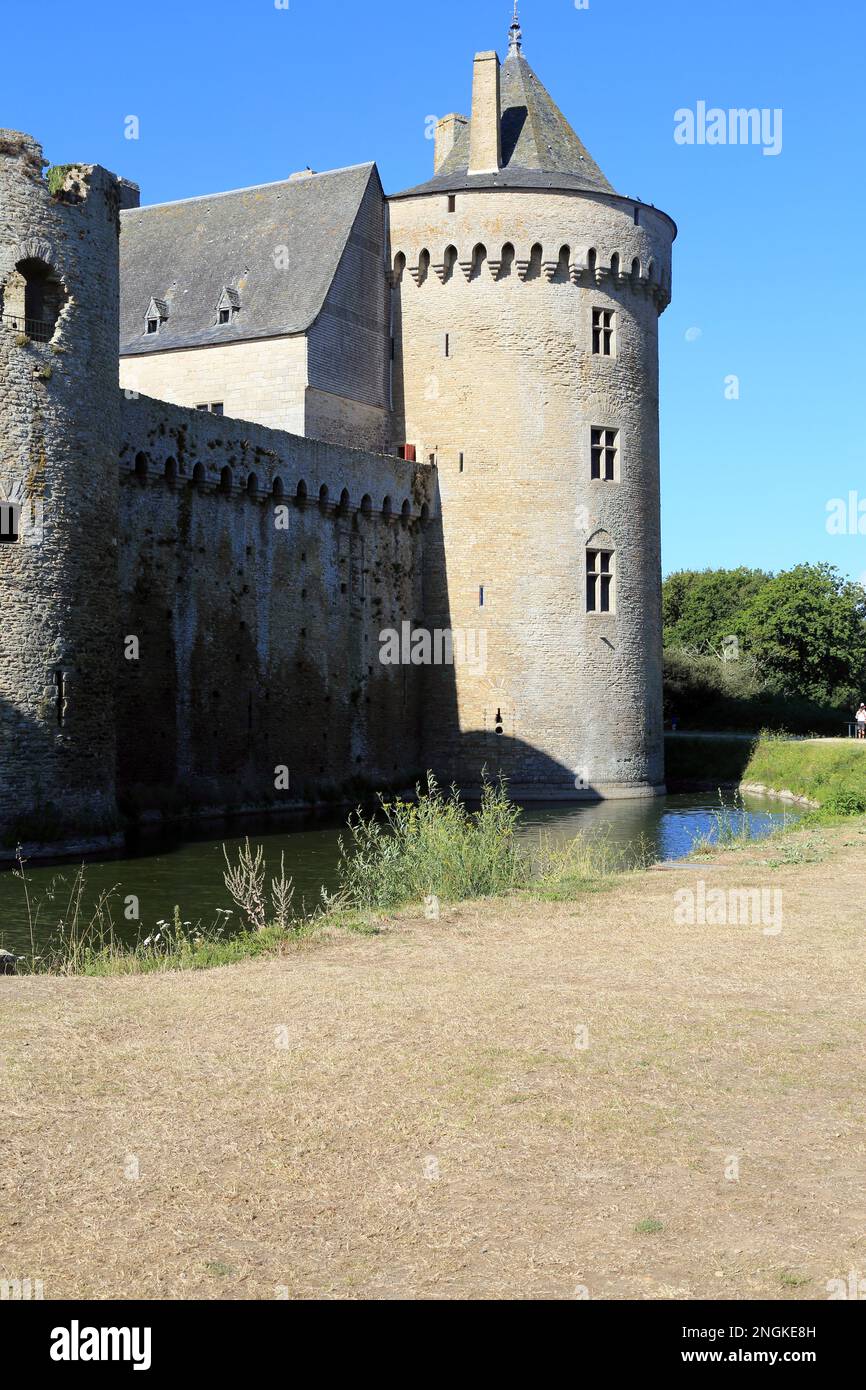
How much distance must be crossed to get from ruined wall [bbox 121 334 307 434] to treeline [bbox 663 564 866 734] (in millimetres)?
16773

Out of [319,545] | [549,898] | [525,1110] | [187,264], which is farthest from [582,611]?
[525,1110]

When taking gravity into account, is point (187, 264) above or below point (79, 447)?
above

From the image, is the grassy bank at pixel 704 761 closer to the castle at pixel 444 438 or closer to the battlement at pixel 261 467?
the castle at pixel 444 438

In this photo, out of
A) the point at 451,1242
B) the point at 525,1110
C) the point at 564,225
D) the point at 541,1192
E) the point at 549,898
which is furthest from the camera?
the point at 564,225

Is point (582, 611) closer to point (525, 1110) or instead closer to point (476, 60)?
point (476, 60)

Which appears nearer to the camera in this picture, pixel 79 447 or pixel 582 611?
pixel 79 447

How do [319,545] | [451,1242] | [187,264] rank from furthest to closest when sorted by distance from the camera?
[187,264] → [319,545] → [451,1242]

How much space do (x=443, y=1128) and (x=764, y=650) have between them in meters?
51.8

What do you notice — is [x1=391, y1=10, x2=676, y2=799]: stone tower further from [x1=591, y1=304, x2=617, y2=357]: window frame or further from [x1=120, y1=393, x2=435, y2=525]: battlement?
[x1=120, y1=393, x2=435, y2=525]: battlement

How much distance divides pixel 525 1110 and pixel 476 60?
30.6 meters

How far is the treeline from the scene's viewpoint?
42844 millimetres

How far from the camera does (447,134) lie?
114 feet

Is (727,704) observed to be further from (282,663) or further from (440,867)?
(440,867)

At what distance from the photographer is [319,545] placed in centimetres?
2925
